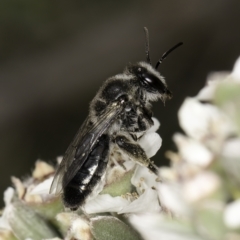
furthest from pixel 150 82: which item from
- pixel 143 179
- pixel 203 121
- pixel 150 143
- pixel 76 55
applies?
pixel 76 55

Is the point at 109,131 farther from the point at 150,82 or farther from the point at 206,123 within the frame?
the point at 206,123

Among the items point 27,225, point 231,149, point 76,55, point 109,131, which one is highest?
point 231,149

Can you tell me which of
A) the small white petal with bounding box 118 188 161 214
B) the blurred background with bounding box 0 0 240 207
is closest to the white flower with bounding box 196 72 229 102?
the small white petal with bounding box 118 188 161 214

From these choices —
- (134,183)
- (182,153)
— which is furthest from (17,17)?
(182,153)

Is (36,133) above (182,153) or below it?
below

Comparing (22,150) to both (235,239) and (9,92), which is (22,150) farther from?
(235,239)

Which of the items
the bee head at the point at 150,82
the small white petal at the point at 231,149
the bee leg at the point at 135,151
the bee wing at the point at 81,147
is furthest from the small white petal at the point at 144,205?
the small white petal at the point at 231,149
